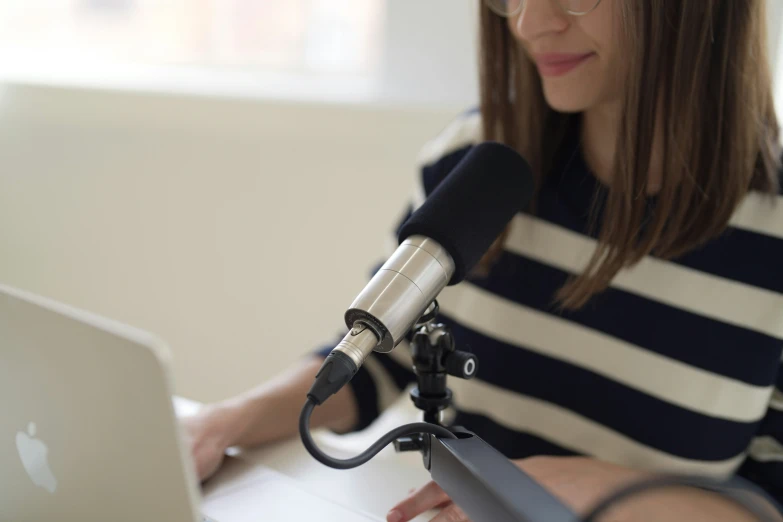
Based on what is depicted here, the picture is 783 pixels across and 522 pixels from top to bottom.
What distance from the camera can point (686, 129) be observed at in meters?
0.77

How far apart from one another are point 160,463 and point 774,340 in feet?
2.11

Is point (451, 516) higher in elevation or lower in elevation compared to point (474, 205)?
lower

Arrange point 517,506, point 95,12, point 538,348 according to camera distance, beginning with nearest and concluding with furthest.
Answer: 1. point 517,506
2. point 538,348
3. point 95,12

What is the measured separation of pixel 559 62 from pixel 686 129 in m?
0.15

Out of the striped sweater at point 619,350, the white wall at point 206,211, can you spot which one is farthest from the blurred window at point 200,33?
the striped sweater at point 619,350

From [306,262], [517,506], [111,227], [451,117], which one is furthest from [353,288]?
[517,506]

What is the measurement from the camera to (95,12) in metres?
1.94

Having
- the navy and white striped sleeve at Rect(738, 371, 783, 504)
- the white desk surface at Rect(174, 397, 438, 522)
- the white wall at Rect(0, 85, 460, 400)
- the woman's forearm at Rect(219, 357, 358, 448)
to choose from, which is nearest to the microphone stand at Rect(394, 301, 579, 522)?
the white desk surface at Rect(174, 397, 438, 522)

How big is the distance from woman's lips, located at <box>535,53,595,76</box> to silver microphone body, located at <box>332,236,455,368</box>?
13.0 inches

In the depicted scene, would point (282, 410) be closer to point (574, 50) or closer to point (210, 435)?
point (210, 435)

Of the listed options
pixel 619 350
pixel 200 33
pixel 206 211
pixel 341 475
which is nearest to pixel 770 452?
pixel 619 350

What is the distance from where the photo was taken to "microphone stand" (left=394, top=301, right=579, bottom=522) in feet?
1.55

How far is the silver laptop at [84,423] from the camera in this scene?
47 centimetres

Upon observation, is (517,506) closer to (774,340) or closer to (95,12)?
(774,340)
